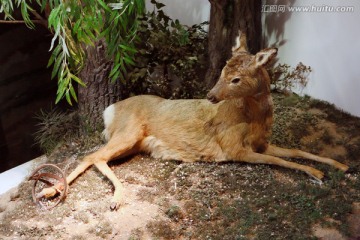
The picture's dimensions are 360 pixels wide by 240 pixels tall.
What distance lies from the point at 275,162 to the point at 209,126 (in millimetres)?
665

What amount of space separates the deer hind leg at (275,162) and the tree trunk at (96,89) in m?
1.58

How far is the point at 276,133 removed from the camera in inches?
176

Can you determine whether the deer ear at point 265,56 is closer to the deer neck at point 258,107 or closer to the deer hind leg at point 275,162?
the deer neck at point 258,107

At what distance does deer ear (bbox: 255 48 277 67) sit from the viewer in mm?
3538

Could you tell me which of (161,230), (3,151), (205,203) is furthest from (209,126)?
(3,151)

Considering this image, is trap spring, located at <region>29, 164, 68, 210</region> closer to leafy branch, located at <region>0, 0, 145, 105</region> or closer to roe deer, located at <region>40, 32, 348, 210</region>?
roe deer, located at <region>40, 32, 348, 210</region>

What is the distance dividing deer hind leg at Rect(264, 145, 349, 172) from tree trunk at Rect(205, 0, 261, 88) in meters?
1.27

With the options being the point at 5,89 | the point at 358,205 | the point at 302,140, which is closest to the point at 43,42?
the point at 5,89

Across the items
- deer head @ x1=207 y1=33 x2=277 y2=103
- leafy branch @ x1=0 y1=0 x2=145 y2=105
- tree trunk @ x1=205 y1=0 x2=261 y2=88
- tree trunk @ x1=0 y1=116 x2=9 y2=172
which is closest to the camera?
leafy branch @ x1=0 y1=0 x2=145 y2=105

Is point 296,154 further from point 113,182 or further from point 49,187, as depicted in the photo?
point 49,187

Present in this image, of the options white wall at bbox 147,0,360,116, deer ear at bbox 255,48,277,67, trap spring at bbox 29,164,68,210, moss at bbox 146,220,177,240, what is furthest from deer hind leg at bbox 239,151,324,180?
trap spring at bbox 29,164,68,210

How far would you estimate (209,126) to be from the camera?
412 centimetres

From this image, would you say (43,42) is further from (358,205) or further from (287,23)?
(358,205)

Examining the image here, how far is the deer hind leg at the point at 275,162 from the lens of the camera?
3760mm
